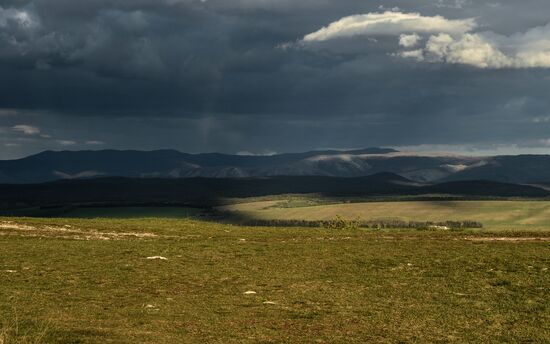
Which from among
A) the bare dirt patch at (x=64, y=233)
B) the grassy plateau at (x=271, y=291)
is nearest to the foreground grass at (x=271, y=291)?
the grassy plateau at (x=271, y=291)

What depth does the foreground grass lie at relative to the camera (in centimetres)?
2205

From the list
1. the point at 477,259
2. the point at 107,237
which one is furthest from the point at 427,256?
the point at 107,237

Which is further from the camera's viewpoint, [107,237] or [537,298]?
[107,237]

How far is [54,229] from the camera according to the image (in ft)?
211

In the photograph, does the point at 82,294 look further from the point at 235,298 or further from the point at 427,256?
the point at 427,256

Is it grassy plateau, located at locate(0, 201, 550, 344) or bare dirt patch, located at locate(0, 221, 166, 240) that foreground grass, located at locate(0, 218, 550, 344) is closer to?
grassy plateau, located at locate(0, 201, 550, 344)

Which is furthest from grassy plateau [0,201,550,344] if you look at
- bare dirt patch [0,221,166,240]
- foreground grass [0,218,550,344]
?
bare dirt patch [0,221,166,240]

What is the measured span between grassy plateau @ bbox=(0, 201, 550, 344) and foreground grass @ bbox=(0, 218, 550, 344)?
77mm

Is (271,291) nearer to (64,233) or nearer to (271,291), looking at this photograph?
(271,291)

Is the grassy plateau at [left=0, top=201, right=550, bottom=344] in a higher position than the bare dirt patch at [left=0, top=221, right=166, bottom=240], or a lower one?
lower

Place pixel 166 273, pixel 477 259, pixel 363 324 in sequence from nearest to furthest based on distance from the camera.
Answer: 1. pixel 363 324
2. pixel 166 273
3. pixel 477 259

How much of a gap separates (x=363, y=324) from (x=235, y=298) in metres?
7.64

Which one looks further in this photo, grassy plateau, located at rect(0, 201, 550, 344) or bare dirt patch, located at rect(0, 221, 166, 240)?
bare dirt patch, located at rect(0, 221, 166, 240)

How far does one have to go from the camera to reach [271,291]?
102 feet
